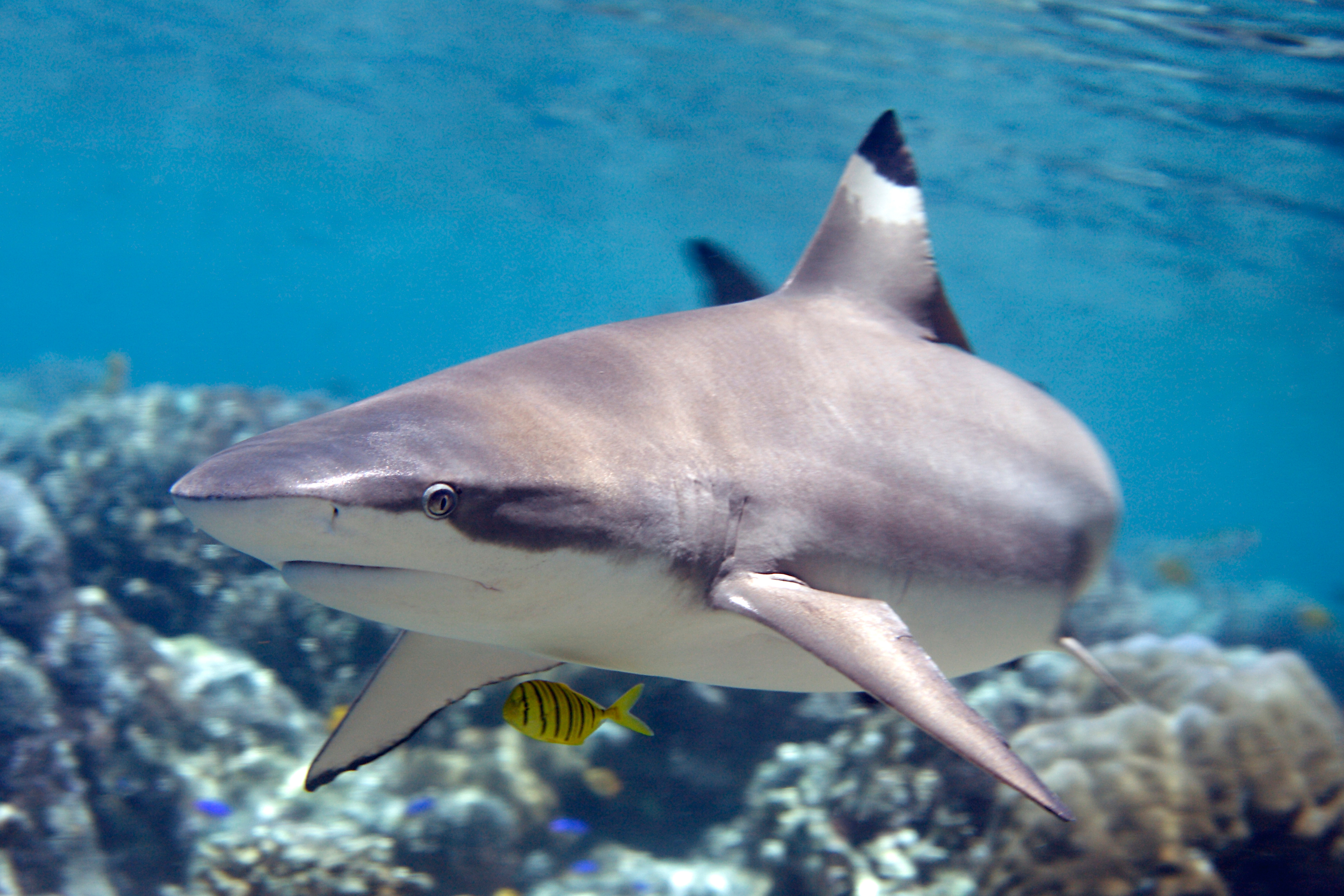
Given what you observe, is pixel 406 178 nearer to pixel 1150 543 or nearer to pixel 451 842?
pixel 1150 543

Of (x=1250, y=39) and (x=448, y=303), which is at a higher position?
(x=1250, y=39)

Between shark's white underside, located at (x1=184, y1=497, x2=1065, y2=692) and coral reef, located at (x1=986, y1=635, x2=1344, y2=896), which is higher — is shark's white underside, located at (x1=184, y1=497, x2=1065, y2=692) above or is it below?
above

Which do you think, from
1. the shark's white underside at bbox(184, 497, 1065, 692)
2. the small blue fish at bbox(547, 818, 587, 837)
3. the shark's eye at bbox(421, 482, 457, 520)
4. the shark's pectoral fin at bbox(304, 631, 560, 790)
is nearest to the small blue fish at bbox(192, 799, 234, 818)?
the small blue fish at bbox(547, 818, 587, 837)

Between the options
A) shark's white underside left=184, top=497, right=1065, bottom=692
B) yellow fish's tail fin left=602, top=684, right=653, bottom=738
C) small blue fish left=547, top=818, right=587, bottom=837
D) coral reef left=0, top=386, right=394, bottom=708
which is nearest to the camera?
shark's white underside left=184, top=497, right=1065, bottom=692

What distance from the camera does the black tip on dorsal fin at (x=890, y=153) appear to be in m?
3.21

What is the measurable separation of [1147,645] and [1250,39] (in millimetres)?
13129

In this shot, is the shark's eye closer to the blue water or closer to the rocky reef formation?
the rocky reef formation

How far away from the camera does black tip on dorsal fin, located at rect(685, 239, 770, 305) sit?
3.99 m

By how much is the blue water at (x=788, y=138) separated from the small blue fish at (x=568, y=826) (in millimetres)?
15467

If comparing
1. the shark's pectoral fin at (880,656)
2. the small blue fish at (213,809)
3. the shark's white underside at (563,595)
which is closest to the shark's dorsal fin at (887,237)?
the shark's white underside at (563,595)

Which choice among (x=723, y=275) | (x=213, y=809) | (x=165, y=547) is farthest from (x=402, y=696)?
(x=165, y=547)

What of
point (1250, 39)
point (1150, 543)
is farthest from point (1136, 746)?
point (1150, 543)

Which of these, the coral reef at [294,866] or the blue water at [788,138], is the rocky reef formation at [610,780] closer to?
the coral reef at [294,866]

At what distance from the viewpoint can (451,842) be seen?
15.5 feet
